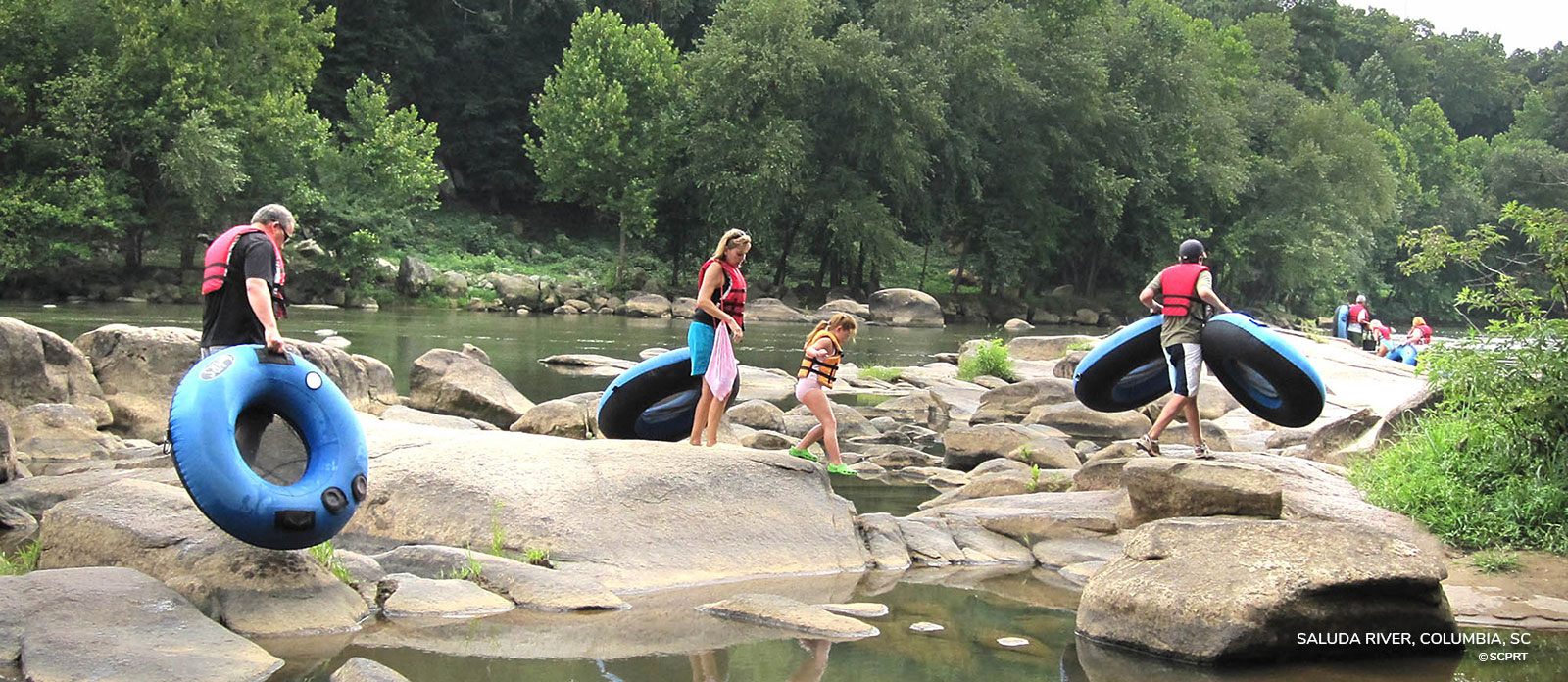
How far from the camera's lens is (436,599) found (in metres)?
6.80

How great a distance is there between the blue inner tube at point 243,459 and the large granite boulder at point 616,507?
1.23 meters

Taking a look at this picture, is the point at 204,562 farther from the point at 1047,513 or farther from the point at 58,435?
the point at 58,435

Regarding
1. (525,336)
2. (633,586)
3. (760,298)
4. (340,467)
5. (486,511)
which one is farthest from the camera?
(760,298)

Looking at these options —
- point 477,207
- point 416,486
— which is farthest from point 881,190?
point 416,486

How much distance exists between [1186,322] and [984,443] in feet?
10.4

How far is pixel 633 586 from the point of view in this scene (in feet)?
24.6

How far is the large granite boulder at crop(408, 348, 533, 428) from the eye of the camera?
14.7m

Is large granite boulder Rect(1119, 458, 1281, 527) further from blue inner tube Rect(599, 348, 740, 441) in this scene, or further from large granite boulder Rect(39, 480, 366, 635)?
large granite boulder Rect(39, 480, 366, 635)

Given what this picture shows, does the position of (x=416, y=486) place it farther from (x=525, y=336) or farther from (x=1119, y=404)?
(x=525, y=336)

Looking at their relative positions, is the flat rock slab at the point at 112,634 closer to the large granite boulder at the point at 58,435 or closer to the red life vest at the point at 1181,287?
the large granite boulder at the point at 58,435

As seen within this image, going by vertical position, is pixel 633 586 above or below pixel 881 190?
below

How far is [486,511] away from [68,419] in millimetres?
6069

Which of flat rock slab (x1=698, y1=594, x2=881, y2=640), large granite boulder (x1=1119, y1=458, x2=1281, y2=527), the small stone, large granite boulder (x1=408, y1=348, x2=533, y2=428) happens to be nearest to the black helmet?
large granite boulder (x1=1119, y1=458, x2=1281, y2=527)

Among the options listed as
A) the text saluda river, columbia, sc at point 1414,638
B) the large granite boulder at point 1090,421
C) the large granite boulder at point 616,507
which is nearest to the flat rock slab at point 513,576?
the large granite boulder at point 616,507
